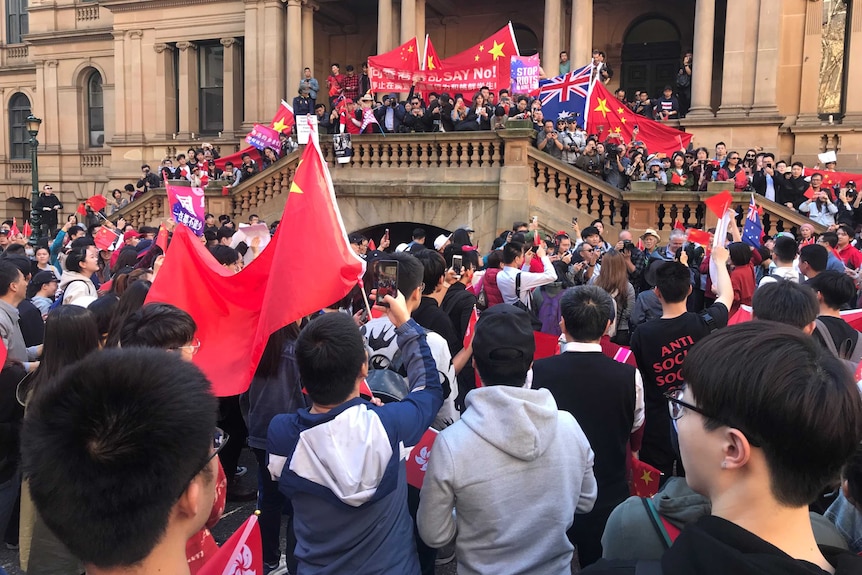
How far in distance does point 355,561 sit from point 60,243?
36.3 ft

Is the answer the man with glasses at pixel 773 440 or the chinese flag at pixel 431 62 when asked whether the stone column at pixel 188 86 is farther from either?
the man with glasses at pixel 773 440

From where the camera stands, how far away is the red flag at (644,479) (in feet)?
10.6

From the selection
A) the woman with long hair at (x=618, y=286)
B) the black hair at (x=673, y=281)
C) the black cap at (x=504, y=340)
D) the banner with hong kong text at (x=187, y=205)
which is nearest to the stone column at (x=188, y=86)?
the banner with hong kong text at (x=187, y=205)

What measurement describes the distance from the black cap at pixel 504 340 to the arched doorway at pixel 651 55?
68.8 ft

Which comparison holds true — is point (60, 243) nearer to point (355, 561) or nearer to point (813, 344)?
point (355, 561)

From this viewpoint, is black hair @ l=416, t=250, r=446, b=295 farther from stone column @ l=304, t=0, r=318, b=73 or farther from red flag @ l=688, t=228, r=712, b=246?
stone column @ l=304, t=0, r=318, b=73

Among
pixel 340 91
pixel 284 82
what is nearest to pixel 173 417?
pixel 340 91

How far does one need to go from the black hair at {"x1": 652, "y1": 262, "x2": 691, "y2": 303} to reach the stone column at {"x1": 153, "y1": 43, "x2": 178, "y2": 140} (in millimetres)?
25302

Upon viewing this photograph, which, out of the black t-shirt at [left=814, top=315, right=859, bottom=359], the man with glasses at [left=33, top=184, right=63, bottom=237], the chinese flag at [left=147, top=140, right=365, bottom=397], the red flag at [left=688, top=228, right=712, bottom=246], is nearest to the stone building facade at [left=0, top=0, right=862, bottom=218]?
the man with glasses at [left=33, top=184, right=63, bottom=237]

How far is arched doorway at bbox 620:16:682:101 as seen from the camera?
2142 cm

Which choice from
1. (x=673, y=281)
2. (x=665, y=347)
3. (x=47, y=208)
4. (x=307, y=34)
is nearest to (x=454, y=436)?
(x=665, y=347)

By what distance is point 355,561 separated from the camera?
2631 mm

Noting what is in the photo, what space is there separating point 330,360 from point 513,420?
2.45 feet

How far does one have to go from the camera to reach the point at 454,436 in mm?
2479
